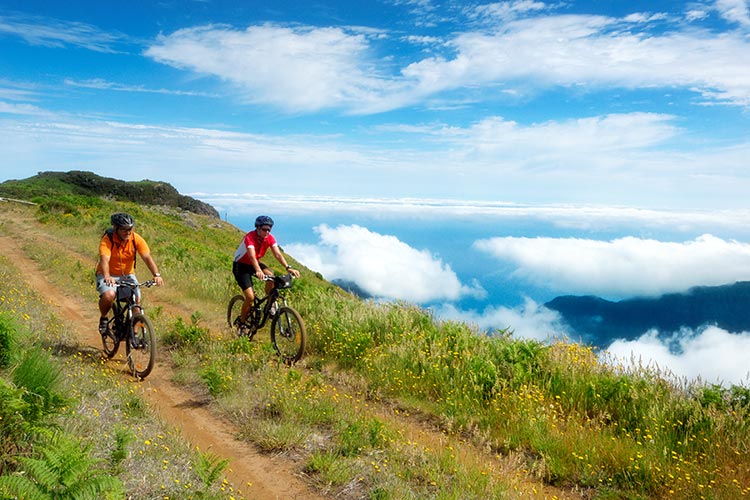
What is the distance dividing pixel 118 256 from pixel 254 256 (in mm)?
2293

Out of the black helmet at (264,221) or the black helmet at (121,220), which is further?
the black helmet at (264,221)

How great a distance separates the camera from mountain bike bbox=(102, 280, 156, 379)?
7.94 meters

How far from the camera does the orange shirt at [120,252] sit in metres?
8.11

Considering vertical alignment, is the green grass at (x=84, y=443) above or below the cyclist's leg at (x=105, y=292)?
below

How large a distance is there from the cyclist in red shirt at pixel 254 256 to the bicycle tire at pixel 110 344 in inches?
91.1

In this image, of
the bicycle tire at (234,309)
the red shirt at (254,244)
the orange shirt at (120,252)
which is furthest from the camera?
the bicycle tire at (234,309)

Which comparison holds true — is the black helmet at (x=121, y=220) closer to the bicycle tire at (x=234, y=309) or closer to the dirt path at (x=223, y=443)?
the dirt path at (x=223, y=443)

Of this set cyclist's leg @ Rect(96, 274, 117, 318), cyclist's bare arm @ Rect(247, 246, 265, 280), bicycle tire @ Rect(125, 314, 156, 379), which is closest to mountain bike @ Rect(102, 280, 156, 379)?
bicycle tire @ Rect(125, 314, 156, 379)

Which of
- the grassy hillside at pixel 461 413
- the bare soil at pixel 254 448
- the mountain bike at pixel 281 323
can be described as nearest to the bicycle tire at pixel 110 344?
the bare soil at pixel 254 448

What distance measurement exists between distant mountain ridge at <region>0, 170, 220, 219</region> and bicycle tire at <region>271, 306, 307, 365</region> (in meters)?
98.8

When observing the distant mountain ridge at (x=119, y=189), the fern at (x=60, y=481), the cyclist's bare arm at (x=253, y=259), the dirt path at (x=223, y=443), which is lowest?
the dirt path at (x=223, y=443)

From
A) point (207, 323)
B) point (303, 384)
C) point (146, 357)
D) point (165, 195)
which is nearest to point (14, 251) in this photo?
point (207, 323)

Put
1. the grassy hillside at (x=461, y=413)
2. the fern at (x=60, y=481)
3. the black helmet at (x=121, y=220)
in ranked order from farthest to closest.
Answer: the black helmet at (x=121, y=220), the grassy hillside at (x=461, y=413), the fern at (x=60, y=481)

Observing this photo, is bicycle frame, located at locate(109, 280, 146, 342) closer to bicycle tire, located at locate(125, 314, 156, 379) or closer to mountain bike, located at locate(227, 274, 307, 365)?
bicycle tire, located at locate(125, 314, 156, 379)
